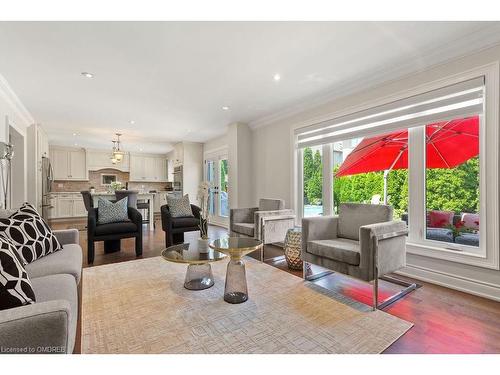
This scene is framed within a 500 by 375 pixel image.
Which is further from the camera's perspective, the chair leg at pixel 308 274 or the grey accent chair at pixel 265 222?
the grey accent chair at pixel 265 222

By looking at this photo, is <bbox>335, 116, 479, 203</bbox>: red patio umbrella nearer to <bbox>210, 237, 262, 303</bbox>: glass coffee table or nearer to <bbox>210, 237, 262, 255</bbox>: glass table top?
<bbox>210, 237, 262, 255</bbox>: glass table top

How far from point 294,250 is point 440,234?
1.60 meters

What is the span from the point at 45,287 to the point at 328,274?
2.56 m

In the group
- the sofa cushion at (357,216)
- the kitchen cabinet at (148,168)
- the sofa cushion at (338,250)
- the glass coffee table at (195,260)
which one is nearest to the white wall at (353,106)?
the sofa cushion at (357,216)

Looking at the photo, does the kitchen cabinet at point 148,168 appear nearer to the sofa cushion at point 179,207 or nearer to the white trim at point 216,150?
the white trim at point 216,150

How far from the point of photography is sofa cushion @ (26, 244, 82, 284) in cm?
172

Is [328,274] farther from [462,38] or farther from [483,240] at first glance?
[462,38]

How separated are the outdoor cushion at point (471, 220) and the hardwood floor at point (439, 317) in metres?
0.68

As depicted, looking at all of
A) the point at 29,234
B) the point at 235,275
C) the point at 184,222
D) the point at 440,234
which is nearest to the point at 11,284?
the point at 29,234

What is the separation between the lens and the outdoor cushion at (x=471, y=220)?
2475 millimetres

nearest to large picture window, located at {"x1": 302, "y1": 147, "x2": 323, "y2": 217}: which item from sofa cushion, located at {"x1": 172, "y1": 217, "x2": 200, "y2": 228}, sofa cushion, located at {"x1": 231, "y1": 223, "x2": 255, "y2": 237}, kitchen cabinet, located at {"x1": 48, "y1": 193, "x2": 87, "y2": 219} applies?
sofa cushion, located at {"x1": 231, "y1": 223, "x2": 255, "y2": 237}

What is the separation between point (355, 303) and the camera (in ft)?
6.99

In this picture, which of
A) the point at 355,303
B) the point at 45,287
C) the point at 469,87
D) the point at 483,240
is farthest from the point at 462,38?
the point at 45,287

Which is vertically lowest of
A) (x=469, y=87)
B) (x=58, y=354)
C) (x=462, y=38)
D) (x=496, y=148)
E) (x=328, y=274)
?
(x=328, y=274)
